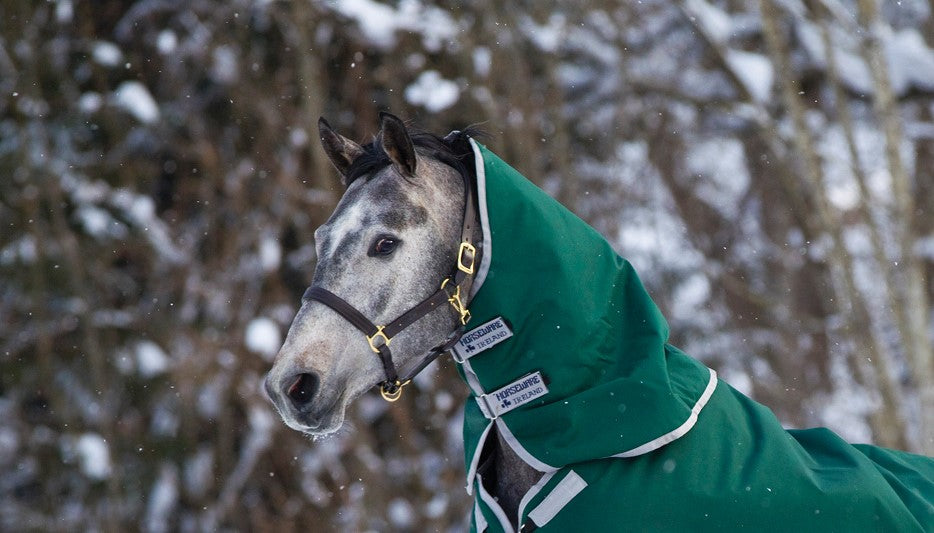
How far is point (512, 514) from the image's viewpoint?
2.19 meters

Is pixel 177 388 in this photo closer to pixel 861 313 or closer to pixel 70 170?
pixel 70 170

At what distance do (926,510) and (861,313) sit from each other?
17.8 ft

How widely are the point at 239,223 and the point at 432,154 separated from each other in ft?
15.0

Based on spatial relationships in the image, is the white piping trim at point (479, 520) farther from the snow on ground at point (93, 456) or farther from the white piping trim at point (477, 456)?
the snow on ground at point (93, 456)

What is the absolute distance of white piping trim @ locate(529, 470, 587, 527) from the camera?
202 centimetres

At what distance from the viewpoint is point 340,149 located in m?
2.38

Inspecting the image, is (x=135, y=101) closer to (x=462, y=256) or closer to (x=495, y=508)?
(x=462, y=256)

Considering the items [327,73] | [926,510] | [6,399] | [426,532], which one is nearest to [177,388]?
[6,399]

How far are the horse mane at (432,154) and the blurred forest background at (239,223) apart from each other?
3.60 m

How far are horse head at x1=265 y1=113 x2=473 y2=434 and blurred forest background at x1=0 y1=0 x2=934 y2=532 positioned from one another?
3.80 meters

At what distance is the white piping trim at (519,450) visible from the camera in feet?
6.81

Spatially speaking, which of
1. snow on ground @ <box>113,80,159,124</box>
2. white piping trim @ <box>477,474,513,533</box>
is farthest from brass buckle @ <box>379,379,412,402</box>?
snow on ground @ <box>113,80,159,124</box>

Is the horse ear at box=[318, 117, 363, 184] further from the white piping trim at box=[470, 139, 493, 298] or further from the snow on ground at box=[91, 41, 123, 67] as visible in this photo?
the snow on ground at box=[91, 41, 123, 67]

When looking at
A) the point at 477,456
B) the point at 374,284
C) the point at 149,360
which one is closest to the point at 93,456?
the point at 149,360
